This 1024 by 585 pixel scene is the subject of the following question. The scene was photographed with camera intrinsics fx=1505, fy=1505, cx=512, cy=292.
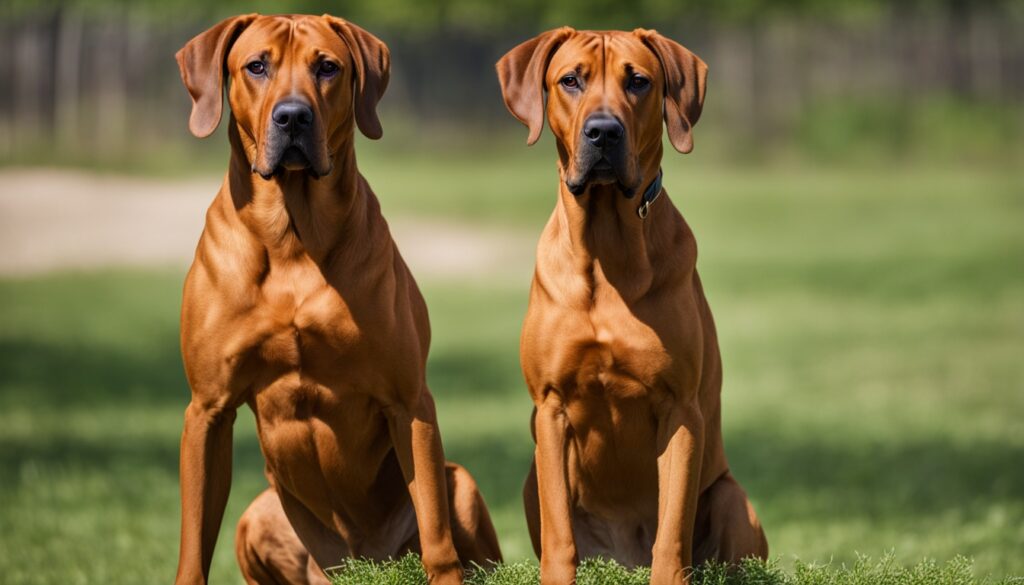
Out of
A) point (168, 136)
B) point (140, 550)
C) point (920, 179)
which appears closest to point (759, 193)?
point (920, 179)

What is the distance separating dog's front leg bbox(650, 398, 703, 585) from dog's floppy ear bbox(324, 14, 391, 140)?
4.77 feet

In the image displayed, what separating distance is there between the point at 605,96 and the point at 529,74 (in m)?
0.36

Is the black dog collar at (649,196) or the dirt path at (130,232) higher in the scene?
the black dog collar at (649,196)

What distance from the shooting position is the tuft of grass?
17.2ft

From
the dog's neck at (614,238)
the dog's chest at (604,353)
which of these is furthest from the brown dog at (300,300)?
the dog's neck at (614,238)

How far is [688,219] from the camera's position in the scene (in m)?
22.2

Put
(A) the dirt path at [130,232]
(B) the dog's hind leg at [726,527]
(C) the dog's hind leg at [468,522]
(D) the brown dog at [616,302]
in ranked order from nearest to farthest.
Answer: (D) the brown dog at [616,302]
(B) the dog's hind leg at [726,527]
(C) the dog's hind leg at [468,522]
(A) the dirt path at [130,232]

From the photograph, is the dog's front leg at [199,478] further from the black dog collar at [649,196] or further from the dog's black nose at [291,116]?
the black dog collar at [649,196]

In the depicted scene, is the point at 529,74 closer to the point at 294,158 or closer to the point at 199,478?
the point at 294,158

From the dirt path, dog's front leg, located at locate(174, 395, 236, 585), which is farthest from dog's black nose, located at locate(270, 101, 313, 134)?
the dirt path

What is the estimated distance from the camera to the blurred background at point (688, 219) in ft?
32.5

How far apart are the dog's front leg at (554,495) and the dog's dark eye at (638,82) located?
110cm

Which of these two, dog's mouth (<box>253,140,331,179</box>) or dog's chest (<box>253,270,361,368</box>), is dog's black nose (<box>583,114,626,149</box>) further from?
dog's chest (<box>253,270,361,368</box>)

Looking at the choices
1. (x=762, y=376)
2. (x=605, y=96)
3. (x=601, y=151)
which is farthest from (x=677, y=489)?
(x=762, y=376)
